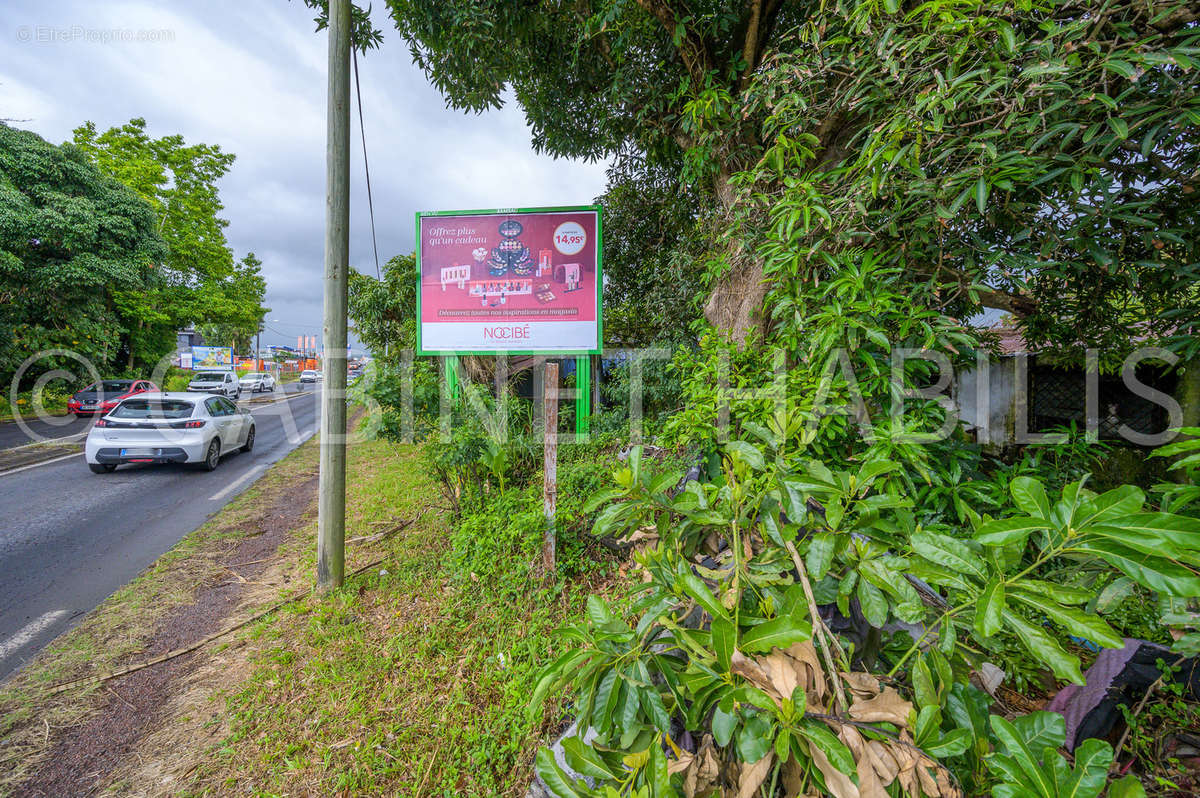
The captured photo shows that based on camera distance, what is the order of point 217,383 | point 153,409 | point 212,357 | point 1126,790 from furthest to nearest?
point 212,357 < point 217,383 < point 153,409 < point 1126,790

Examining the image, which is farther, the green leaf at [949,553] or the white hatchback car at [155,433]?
the white hatchback car at [155,433]

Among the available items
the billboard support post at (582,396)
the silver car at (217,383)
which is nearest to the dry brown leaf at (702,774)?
the billboard support post at (582,396)

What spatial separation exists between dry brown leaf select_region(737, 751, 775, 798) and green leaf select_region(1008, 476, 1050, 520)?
666 mm

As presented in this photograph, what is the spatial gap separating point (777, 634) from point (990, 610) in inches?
14.3

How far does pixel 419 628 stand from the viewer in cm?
293

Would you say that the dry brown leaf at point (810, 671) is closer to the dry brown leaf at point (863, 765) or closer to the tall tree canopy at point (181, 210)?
the dry brown leaf at point (863, 765)

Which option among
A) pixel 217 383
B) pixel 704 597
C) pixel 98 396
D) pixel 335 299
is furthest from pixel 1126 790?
pixel 217 383

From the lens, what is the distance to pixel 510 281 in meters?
4.97

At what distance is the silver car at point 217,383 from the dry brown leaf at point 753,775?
74.6ft

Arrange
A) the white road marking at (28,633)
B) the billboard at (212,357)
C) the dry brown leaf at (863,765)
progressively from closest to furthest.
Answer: the dry brown leaf at (863,765) < the white road marking at (28,633) < the billboard at (212,357)

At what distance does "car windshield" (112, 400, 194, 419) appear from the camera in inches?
262

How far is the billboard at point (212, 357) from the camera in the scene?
24.8 meters

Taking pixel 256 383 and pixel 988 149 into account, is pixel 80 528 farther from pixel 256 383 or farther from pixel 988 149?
pixel 256 383

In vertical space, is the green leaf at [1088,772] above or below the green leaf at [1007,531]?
below
